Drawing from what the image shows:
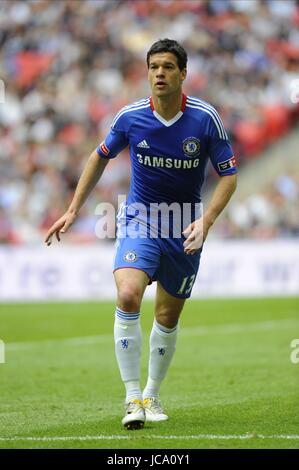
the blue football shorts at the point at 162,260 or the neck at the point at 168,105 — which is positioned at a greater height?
the neck at the point at 168,105

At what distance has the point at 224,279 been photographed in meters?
20.7

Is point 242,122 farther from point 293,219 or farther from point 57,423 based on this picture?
point 57,423

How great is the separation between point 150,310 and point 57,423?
11482 millimetres

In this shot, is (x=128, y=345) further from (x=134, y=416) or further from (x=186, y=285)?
(x=186, y=285)

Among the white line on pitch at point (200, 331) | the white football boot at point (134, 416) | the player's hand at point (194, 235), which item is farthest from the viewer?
the white line on pitch at point (200, 331)

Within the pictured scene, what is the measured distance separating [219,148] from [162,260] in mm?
957

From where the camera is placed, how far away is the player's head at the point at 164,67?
6.94 meters

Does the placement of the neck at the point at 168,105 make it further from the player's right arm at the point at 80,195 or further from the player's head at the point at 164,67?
the player's right arm at the point at 80,195

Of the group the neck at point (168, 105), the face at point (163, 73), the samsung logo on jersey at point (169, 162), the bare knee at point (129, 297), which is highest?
the face at point (163, 73)

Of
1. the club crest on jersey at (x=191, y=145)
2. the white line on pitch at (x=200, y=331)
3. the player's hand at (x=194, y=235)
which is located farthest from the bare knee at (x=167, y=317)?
the white line on pitch at (x=200, y=331)

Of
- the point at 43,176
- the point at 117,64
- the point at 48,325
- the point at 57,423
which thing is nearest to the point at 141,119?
the point at 57,423

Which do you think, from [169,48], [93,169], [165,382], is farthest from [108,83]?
[169,48]

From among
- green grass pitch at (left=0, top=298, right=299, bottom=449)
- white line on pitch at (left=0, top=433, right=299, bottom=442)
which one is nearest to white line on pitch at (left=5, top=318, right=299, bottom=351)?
green grass pitch at (left=0, top=298, right=299, bottom=449)

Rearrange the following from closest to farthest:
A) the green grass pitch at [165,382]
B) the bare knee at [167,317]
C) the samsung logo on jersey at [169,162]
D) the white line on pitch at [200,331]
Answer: the green grass pitch at [165,382] < the samsung logo on jersey at [169,162] < the bare knee at [167,317] < the white line on pitch at [200,331]
